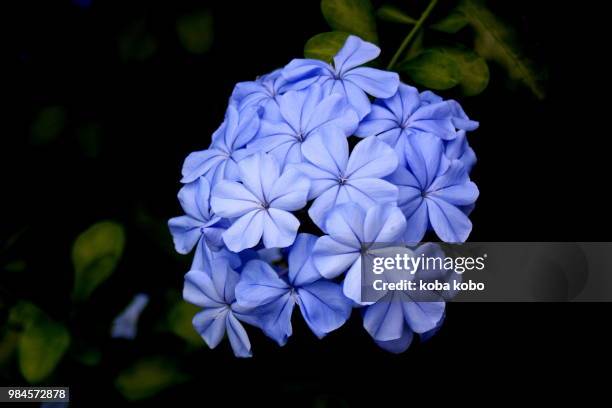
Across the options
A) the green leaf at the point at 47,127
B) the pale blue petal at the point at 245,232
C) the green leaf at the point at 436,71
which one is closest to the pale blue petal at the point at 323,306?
the pale blue petal at the point at 245,232

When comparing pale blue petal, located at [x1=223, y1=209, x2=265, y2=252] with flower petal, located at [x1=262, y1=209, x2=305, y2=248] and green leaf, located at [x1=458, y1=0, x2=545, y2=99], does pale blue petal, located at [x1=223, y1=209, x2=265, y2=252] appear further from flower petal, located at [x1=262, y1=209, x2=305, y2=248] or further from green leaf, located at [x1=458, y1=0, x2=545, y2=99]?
green leaf, located at [x1=458, y1=0, x2=545, y2=99]

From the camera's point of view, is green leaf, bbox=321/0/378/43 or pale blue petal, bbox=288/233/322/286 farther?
green leaf, bbox=321/0/378/43

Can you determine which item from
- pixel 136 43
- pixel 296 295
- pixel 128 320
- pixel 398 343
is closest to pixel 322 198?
pixel 296 295

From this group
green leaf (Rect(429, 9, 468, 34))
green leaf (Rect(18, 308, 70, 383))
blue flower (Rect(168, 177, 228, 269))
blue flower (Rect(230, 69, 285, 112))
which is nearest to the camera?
blue flower (Rect(168, 177, 228, 269))

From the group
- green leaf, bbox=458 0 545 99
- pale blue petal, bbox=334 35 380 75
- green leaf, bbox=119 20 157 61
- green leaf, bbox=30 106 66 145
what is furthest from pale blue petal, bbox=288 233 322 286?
green leaf, bbox=30 106 66 145

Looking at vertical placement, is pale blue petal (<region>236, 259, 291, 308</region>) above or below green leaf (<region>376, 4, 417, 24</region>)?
below

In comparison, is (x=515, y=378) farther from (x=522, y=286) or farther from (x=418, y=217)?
(x=418, y=217)

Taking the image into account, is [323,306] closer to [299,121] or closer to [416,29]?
[299,121]

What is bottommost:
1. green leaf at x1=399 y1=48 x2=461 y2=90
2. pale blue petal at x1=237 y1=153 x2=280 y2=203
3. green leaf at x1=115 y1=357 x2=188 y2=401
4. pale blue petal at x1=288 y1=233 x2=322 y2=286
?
green leaf at x1=115 y1=357 x2=188 y2=401

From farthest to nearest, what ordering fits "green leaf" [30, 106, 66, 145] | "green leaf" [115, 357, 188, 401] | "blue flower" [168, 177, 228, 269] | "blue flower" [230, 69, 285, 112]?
"green leaf" [30, 106, 66, 145] → "green leaf" [115, 357, 188, 401] → "blue flower" [230, 69, 285, 112] → "blue flower" [168, 177, 228, 269]

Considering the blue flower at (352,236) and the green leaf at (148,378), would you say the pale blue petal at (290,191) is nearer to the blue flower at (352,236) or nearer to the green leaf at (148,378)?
the blue flower at (352,236)
